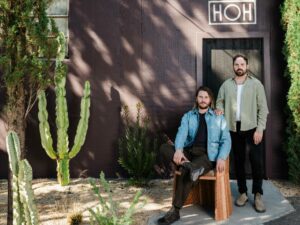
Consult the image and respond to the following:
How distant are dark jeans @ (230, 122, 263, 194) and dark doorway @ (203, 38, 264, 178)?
1715mm

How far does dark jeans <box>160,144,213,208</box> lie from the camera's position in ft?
15.8

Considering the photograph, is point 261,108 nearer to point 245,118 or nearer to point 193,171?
point 245,118

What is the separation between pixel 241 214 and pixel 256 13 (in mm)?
3686

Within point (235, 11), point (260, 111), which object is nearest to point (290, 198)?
point (260, 111)

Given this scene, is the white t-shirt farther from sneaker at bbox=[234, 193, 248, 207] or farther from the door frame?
the door frame

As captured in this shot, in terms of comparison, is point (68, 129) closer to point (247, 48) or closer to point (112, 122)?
point (112, 122)

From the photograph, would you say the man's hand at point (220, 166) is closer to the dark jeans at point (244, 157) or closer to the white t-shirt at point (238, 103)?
the dark jeans at point (244, 157)

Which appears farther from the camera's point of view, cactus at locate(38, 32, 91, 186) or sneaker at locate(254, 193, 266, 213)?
cactus at locate(38, 32, 91, 186)

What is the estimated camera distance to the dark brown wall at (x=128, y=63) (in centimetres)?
719

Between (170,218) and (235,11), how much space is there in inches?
158

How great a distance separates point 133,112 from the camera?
724 centimetres

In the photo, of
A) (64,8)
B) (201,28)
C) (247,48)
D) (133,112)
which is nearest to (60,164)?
(133,112)

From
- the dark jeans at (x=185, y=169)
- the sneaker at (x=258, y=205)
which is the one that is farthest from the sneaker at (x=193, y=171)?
the sneaker at (x=258, y=205)

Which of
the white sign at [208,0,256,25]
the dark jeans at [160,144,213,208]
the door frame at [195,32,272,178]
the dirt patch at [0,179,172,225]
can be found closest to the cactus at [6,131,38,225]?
the dirt patch at [0,179,172,225]
